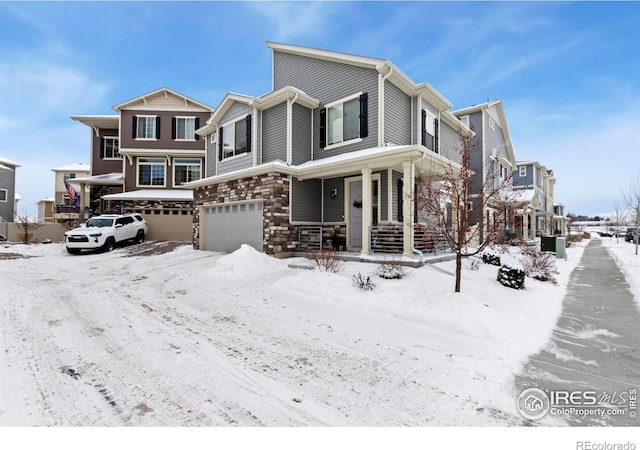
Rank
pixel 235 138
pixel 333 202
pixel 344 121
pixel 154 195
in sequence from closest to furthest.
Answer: pixel 344 121, pixel 333 202, pixel 235 138, pixel 154 195

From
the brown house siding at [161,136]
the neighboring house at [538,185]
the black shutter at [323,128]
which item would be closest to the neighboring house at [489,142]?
the neighboring house at [538,185]

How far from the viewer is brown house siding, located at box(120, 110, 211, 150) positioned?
70.5ft

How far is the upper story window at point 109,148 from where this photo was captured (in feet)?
76.1

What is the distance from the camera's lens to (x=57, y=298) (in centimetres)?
634

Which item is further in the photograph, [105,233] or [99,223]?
[99,223]

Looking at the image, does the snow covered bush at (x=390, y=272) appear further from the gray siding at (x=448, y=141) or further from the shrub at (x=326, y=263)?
the gray siding at (x=448, y=141)

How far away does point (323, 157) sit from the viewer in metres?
12.5

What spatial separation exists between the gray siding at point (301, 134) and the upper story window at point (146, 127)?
14.5 meters

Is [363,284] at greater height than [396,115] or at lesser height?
lesser

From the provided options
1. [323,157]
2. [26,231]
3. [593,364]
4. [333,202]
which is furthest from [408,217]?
[26,231]

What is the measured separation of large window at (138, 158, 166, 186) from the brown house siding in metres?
1.07

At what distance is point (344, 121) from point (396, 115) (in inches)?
83.3

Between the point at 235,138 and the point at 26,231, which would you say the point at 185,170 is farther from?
the point at 26,231
